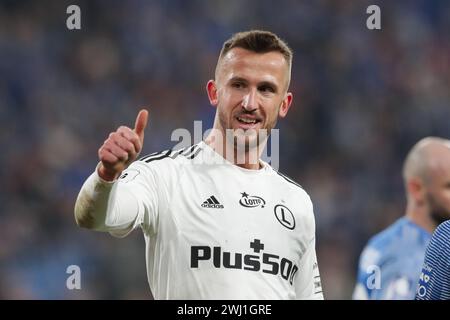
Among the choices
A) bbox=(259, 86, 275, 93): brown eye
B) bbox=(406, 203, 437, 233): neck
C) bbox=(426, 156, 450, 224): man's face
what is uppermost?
bbox=(259, 86, 275, 93): brown eye

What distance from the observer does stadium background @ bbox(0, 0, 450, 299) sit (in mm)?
8805

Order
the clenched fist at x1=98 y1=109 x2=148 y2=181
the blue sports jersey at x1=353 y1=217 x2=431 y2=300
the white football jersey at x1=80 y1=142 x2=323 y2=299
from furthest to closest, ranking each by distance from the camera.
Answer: the blue sports jersey at x1=353 y1=217 x2=431 y2=300 < the white football jersey at x1=80 y1=142 x2=323 y2=299 < the clenched fist at x1=98 y1=109 x2=148 y2=181

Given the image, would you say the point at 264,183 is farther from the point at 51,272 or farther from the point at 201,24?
the point at 201,24

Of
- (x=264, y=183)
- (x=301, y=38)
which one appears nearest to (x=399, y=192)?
(x=301, y=38)

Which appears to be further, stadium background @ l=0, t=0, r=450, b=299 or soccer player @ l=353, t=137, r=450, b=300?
stadium background @ l=0, t=0, r=450, b=299

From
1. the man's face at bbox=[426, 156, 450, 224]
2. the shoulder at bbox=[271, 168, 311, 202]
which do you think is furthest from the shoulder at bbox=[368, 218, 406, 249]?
the shoulder at bbox=[271, 168, 311, 202]

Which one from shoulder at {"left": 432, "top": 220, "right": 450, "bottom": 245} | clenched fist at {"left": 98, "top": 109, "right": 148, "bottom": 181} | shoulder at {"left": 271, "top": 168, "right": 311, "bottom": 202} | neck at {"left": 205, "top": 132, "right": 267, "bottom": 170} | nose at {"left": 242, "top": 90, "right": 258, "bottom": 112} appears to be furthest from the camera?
shoulder at {"left": 271, "top": 168, "right": 311, "bottom": 202}

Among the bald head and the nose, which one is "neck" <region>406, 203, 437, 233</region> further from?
the nose

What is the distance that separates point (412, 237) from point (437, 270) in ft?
10.5

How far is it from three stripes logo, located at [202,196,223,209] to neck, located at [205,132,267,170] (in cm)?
25

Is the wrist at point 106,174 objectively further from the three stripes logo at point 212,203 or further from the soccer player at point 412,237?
the soccer player at point 412,237

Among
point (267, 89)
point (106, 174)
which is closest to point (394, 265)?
point (267, 89)

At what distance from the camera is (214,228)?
3752mm

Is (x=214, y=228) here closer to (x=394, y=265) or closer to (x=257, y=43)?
(x=257, y=43)
